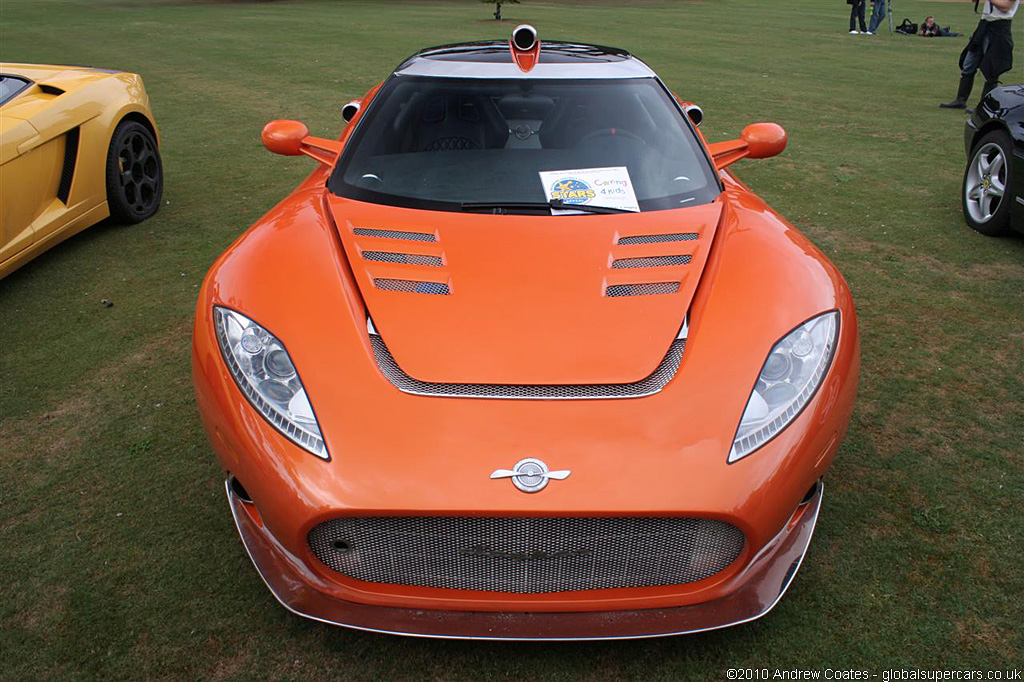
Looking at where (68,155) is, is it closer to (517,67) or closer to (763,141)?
(517,67)

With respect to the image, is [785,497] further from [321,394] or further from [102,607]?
[102,607]

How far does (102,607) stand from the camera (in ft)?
7.43

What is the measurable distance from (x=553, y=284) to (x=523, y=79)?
3.91 ft

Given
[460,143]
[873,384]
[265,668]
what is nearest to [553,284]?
[460,143]

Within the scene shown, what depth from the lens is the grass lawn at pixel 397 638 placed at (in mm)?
2115

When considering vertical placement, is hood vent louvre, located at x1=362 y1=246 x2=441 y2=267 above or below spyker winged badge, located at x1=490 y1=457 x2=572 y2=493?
above

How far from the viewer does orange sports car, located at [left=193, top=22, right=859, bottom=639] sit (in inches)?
72.4

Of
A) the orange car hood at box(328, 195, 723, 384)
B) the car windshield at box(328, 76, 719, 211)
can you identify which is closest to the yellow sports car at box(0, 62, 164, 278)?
the car windshield at box(328, 76, 719, 211)

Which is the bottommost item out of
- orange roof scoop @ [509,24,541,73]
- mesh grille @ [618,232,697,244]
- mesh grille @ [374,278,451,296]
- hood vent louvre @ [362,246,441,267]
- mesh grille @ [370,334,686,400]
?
mesh grille @ [370,334,686,400]

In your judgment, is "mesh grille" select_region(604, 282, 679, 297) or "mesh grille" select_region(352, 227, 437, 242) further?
"mesh grille" select_region(352, 227, 437, 242)

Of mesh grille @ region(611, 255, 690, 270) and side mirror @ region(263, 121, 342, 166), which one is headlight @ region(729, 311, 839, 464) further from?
side mirror @ region(263, 121, 342, 166)

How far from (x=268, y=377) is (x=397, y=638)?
78 centimetres

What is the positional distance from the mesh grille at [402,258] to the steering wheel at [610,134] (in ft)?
3.05

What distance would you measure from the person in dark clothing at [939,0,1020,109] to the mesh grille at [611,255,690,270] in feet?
28.9
